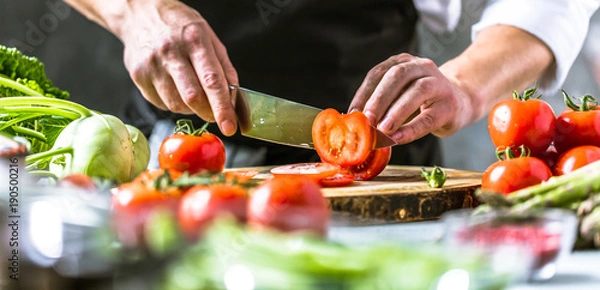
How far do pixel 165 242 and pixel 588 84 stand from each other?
3.02m

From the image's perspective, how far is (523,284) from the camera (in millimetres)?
851

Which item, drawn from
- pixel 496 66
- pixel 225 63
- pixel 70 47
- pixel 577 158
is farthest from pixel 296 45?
pixel 70 47

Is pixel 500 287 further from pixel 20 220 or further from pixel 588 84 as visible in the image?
pixel 588 84

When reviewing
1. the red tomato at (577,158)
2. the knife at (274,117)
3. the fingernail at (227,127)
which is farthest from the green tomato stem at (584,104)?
the fingernail at (227,127)

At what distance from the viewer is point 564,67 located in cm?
224

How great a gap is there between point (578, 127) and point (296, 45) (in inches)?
39.3

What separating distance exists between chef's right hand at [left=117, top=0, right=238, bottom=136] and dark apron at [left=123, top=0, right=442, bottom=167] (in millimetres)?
401

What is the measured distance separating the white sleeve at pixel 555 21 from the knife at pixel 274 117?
79 cm

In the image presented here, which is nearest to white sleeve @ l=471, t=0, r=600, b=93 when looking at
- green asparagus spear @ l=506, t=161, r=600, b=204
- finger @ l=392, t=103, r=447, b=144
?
finger @ l=392, t=103, r=447, b=144

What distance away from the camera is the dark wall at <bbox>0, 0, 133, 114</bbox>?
333 cm

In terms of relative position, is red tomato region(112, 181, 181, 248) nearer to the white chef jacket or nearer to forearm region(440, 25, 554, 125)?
forearm region(440, 25, 554, 125)

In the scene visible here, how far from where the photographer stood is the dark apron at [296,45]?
7.47 feet

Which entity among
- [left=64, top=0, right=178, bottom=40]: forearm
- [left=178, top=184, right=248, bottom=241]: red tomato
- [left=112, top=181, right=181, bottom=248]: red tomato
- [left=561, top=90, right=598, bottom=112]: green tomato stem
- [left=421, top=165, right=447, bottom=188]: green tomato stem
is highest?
[left=64, top=0, right=178, bottom=40]: forearm

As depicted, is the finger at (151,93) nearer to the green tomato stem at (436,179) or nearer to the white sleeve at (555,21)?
the green tomato stem at (436,179)
